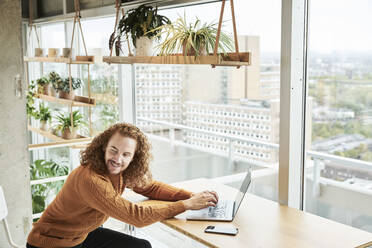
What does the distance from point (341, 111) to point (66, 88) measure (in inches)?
101

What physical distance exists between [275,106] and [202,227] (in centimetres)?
111

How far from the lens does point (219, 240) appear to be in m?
1.93

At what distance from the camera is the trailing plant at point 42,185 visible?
4.25 metres

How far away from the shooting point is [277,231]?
6.68ft

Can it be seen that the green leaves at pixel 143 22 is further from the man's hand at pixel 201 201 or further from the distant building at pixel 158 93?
the man's hand at pixel 201 201

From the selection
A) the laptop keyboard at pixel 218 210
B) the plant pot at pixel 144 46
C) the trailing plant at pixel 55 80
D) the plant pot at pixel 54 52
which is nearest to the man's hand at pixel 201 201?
the laptop keyboard at pixel 218 210

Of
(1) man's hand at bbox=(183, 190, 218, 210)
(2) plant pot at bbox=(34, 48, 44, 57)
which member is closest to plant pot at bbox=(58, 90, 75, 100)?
(2) plant pot at bbox=(34, 48, 44, 57)

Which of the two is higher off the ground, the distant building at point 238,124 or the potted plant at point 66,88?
the potted plant at point 66,88

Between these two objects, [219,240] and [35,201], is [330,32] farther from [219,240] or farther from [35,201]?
[35,201]

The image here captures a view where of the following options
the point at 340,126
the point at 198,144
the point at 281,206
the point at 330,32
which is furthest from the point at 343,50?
the point at 198,144

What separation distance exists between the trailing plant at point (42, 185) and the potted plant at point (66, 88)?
2.99ft

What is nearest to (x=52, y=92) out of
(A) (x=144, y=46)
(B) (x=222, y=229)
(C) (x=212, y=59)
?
(A) (x=144, y=46)

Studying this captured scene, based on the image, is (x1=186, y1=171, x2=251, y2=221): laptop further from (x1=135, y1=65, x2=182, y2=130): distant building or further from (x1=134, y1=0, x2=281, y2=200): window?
(x1=135, y1=65, x2=182, y2=130): distant building

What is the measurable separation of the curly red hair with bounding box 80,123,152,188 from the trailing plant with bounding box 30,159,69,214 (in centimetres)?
219
